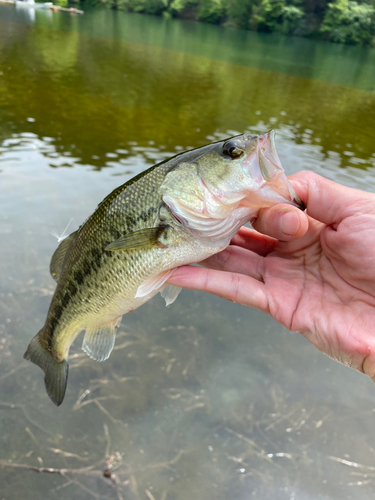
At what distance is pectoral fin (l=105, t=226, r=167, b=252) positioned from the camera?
6.55ft

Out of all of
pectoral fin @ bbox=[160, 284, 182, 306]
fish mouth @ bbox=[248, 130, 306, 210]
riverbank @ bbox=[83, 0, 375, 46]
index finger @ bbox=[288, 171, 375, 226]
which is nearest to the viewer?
fish mouth @ bbox=[248, 130, 306, 210]

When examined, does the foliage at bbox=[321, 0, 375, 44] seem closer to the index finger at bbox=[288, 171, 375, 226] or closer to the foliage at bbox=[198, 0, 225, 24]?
the foliage at bbox=[198, 0, 225, 24]

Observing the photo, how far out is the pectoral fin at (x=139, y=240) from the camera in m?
2.00

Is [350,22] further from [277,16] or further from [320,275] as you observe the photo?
[320,275]

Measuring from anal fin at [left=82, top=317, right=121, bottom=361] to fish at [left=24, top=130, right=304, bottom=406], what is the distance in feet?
0.26

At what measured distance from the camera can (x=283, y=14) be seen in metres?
A: 55.2

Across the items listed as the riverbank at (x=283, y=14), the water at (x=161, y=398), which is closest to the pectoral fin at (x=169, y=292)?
the water at (x=161, y=398)

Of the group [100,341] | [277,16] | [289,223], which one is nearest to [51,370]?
[100,341]

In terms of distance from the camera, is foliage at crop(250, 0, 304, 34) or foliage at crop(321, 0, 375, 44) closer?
foliage at crop(321, 0, 375, 44)

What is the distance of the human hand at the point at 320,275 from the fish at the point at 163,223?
0.19 m

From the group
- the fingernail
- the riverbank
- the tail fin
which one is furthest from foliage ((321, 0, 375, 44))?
the tail fin

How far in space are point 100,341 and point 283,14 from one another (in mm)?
67720

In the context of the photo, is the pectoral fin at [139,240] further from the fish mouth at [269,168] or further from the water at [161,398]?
the water at [161,398]

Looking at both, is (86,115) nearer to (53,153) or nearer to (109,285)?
(53,153)
